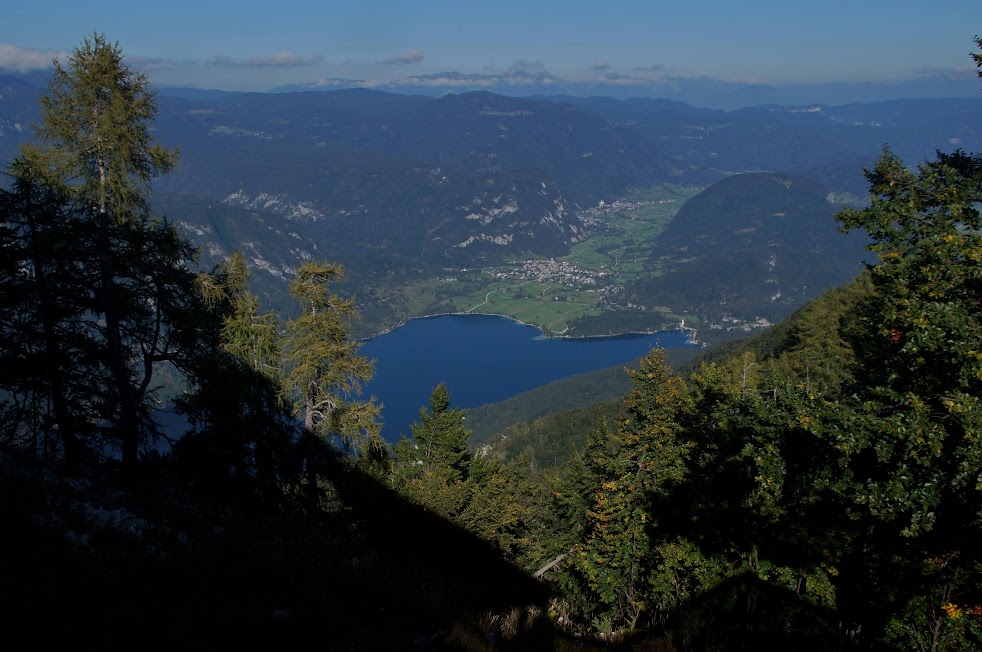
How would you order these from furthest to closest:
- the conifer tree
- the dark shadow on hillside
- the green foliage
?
the conifer tree → the green foliage → the dark shadow on hillside

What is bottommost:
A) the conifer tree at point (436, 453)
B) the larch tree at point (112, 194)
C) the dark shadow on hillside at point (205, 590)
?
the conifer tree at point (436, 453)

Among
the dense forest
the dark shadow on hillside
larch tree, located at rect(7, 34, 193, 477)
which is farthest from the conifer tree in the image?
the dark shadow on hillside

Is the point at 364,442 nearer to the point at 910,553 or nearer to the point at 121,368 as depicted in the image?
the point at 121,368

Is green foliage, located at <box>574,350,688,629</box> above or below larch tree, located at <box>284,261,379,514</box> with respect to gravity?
below

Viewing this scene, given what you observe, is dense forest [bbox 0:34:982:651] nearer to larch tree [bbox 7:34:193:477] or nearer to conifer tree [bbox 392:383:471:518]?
larch tree [bbox 7:34:193:477]

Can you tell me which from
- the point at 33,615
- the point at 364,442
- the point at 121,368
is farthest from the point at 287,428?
the point at 33,615

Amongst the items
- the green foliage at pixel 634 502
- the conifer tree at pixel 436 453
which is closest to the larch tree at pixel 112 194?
the conifer tree at pixel 436 453

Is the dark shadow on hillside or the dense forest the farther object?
the dense forest

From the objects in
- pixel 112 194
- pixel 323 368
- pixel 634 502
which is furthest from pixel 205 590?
pixel 634 502

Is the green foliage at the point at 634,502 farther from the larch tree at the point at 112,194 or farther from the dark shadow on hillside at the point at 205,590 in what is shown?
the larch tree at the point at 112,194
